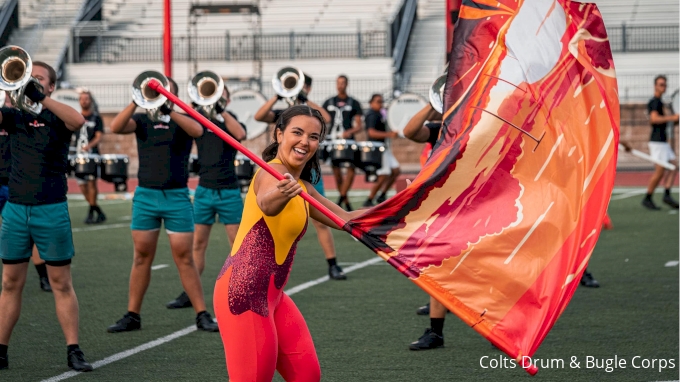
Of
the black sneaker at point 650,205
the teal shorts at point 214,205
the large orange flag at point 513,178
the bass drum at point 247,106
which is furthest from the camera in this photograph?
the bass drum at point 247,106

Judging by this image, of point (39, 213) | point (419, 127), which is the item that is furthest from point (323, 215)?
point (419, 127)

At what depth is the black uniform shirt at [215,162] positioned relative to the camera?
9.34 m

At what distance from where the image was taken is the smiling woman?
454 cm

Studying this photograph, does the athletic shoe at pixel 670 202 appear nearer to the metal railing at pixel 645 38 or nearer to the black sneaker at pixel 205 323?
the black sneaker at pixel 205 323

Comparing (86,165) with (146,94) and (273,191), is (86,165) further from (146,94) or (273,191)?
(273,191)

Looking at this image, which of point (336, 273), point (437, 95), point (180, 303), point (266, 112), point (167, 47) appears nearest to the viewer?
point (437, 95)

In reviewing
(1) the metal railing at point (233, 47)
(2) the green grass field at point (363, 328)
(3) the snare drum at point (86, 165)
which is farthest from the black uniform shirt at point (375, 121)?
(1) the metal railing at point (233, 47)

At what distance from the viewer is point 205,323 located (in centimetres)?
808

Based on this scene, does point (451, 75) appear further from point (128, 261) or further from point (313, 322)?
point (128, 261)

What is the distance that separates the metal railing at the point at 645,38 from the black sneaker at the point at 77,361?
2618cm

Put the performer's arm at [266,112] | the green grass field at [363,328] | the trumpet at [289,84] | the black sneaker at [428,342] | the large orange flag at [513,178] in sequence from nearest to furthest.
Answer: the large orange flag at [513,178], the green grass field at [363,328], the black sneaker at [428,342], the performer's arm at [266,112], the trumpet at [289,84]

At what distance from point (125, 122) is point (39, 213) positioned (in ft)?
4.20

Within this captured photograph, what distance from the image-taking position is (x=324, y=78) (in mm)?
30375

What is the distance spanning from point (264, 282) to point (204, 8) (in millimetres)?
24308
